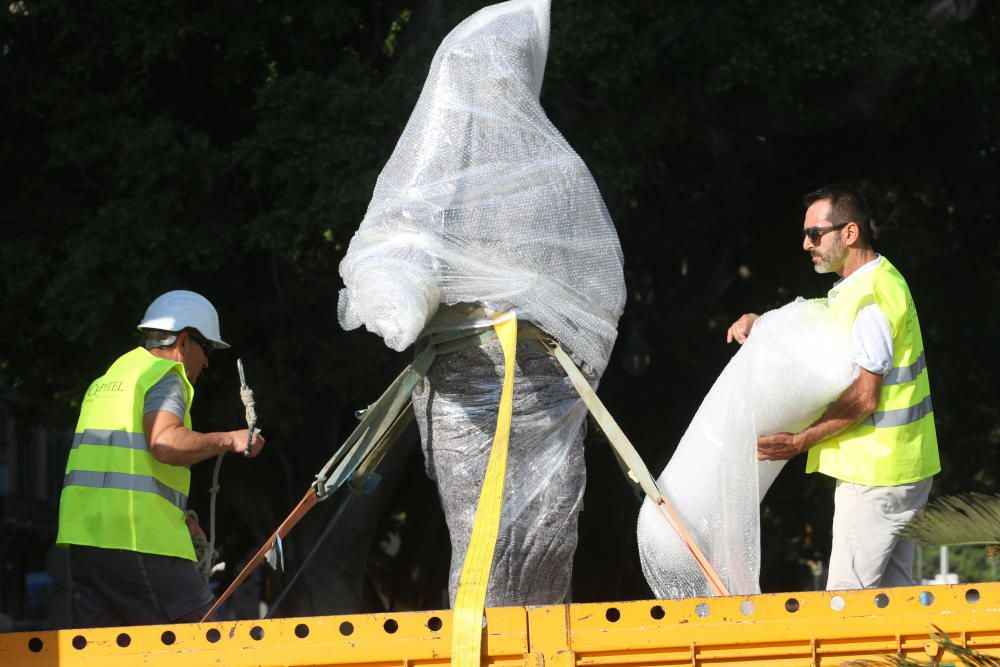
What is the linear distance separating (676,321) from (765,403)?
33.6 feet

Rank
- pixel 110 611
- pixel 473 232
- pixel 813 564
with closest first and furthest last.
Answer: pixel 473 232
pixel 110 611
pixel 813 564

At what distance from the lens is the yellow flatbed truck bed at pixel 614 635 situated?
367 centimetres

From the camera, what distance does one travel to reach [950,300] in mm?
15258

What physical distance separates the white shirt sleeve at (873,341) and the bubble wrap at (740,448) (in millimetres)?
61

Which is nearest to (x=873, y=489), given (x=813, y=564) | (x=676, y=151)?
(x=676, y=151)

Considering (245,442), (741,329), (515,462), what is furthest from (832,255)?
(245,442)

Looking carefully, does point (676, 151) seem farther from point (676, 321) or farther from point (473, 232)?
point (473, 232)

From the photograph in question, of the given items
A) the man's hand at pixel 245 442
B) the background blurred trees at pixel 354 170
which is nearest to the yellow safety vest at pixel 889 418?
the man's hand at pixel 245 442

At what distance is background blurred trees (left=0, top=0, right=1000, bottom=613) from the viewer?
1194 centimetres

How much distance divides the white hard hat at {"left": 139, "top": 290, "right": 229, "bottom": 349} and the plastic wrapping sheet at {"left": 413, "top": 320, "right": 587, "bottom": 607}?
90 centimetres

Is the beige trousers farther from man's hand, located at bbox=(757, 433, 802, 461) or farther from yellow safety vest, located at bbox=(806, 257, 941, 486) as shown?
man's hand, located at bbox=(757, 433, 802, 461)

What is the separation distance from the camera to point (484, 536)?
14.2 feet

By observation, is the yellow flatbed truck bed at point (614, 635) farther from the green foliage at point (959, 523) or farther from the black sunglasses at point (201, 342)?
the black sunglasses at point (201, 342)

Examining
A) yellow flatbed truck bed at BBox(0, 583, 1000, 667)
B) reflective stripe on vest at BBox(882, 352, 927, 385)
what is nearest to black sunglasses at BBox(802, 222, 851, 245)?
reflective stripe on vest at BBox(882, 352, 927, 385)
